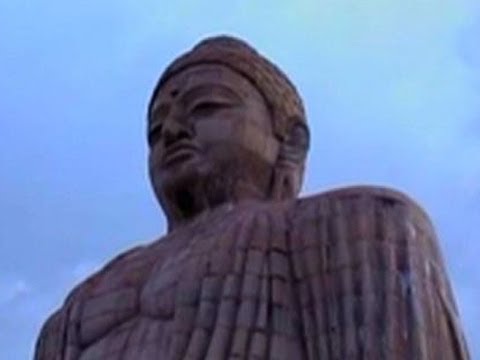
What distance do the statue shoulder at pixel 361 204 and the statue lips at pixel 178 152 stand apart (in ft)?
2.58

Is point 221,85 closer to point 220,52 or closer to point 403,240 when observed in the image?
point 220,52

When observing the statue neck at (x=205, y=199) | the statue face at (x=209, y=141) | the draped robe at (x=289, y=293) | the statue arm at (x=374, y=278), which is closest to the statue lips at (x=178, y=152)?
the statue face at (x=209, y=141)

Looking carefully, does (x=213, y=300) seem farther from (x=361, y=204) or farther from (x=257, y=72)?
(x=257, y=72)

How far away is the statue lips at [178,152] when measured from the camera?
12875mm

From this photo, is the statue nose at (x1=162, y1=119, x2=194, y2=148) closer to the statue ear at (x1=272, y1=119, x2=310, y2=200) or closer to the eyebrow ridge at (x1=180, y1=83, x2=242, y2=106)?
the eyebrow ridge at (x1=180, y1=83, x2=242, y2=106)

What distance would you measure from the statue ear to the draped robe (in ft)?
1.42

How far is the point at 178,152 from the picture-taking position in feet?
42.3

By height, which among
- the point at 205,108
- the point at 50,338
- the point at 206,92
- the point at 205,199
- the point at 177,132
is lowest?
the point at 50,338

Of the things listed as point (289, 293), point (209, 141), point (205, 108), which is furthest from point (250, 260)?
point (205, 108)

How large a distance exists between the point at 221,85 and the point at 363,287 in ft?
6.32

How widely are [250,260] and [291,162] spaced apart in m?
1.17

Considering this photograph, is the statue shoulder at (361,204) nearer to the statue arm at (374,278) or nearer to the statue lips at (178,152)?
the statue arm at (374,278)

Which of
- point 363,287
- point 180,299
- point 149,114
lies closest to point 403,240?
point 363,287

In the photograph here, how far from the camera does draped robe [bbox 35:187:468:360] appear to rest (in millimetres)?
11617
